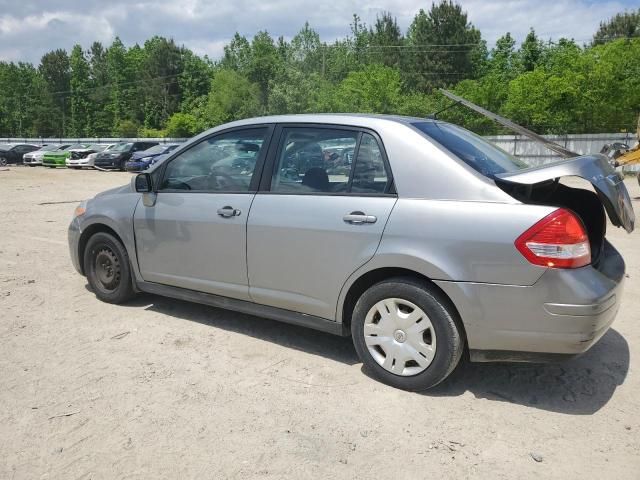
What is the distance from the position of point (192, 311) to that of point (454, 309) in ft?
8.90

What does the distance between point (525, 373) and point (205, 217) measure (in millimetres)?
2648

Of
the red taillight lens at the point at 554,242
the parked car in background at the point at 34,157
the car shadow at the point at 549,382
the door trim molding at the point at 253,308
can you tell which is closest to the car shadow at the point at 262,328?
the door trim molding at the point at 253,308

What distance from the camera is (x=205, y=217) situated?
14.2 ft

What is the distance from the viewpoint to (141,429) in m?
3.08

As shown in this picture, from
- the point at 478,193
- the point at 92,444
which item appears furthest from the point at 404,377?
the point at 92,444

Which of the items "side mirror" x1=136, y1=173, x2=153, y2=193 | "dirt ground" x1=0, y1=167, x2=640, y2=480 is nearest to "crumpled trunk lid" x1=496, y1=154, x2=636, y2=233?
"dirt ground" x1=0, y1=167, x2=640, y2=480

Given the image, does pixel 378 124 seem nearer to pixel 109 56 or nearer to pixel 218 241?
pixel 218 241

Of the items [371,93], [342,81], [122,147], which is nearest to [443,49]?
[342,81]

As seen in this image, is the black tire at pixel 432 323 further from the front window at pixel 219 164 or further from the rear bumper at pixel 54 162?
the rear bumper at pixel 54 162

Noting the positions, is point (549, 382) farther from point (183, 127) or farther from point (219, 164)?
point (183, 127)

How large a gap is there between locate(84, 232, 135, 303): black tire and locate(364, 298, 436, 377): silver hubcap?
8.41 feet

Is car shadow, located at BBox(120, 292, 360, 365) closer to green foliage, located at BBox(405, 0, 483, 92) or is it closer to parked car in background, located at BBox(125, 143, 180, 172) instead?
parked car in background, located at BBox(125, 143, 180, 172)

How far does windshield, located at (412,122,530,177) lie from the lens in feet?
11.6

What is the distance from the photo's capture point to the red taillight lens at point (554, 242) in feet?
9.92
